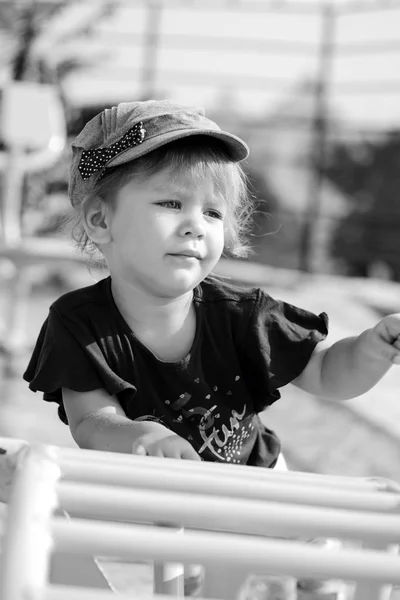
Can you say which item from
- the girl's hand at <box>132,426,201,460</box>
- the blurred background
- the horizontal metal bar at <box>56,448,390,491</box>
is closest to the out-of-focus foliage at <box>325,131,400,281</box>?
the blurred background

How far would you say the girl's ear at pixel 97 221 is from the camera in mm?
1414

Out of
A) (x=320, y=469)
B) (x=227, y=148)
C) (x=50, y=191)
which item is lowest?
(x=50, y=191)

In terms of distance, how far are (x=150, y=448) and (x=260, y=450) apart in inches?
18.4

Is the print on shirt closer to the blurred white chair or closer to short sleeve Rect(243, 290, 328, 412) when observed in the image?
short sleeve Rect(243, 290, 328, 412)

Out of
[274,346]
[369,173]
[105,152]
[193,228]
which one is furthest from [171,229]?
[369,173]

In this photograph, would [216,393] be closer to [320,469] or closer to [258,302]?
[258,302]

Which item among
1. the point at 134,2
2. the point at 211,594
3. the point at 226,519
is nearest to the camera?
the point at 226,519

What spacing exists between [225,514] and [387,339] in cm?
65

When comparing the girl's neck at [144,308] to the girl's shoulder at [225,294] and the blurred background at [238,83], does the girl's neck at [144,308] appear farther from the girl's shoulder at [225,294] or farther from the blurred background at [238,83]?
the blurred background at [238,83]

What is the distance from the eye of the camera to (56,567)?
1068 millimetres

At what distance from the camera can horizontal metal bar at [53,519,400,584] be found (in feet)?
2.15

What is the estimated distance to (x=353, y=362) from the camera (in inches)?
55.4

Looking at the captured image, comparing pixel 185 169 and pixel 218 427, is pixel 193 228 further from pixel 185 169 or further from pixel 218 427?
pixel 218 427

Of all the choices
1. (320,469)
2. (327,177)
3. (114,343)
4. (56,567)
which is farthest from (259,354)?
(327,177)
